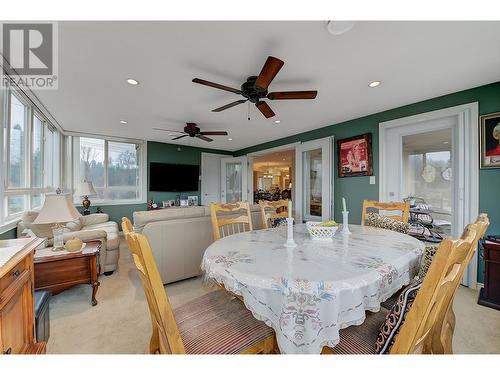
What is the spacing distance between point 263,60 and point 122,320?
8.24 ft

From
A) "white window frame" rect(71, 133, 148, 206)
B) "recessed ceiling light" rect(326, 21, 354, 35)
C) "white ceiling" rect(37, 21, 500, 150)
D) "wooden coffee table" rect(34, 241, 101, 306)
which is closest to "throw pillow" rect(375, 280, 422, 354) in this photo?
"recessed ceiling light" rect(326, 21, 354, 35)

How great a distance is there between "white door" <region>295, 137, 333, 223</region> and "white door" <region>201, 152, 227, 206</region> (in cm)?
277

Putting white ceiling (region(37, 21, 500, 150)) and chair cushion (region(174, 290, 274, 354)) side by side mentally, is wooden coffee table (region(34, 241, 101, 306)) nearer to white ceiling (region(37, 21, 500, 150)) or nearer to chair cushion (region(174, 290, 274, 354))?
chair cushion (region(174, 290, 274, 354))

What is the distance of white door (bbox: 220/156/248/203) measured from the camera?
601 cm

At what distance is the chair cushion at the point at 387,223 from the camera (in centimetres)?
197

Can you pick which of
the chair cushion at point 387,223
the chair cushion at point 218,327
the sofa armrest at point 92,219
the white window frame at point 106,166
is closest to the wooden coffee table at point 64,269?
the chair cushion at point 218,327

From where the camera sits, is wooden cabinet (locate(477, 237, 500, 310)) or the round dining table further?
wooden cabinet (locate(477, 237, 500, 310))

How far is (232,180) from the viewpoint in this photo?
248 inches

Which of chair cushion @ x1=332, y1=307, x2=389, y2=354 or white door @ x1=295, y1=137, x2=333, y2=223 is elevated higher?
white door @ x1=295, y1=137, x2=333, y2=223

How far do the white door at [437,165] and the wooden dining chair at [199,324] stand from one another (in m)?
2.83

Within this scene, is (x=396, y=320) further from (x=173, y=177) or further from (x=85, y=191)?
(x=173, y=177)

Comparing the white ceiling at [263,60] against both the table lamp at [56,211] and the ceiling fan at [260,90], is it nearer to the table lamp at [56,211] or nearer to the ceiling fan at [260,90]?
the ceiling fan at [260,90]

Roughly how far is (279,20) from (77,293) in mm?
3137

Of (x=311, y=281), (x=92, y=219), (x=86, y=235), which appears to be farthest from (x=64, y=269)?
(x=311, y=281)
